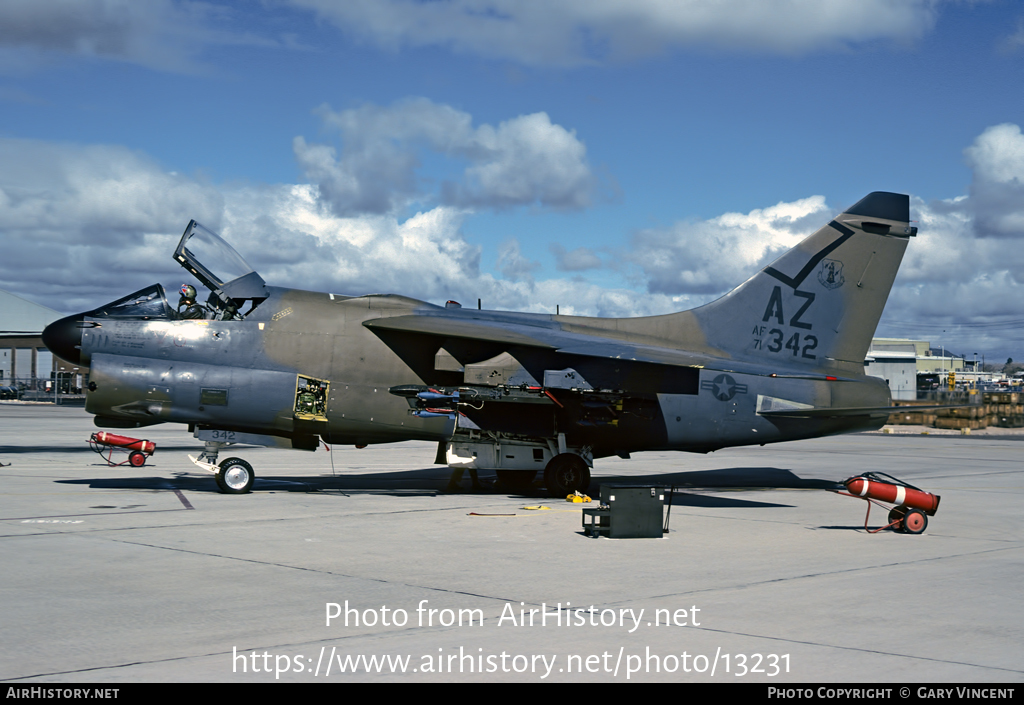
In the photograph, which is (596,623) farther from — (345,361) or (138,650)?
(345,361)

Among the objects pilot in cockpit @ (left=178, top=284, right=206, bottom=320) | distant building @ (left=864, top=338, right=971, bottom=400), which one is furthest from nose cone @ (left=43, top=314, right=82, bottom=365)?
distant building @ (left=864, top=338, right=971, bottom=400)

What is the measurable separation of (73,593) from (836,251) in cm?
1648

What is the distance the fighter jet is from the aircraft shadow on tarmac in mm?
1086

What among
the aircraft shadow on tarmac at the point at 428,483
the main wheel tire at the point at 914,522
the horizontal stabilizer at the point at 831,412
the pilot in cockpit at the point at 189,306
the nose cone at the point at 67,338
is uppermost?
the pilot in cockpit at the point at 189,306

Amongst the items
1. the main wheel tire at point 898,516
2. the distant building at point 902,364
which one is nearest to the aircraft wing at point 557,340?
the main wheel tire at point 898,516

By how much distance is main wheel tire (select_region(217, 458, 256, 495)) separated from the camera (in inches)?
680

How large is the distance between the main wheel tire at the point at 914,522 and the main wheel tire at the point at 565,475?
623 cm

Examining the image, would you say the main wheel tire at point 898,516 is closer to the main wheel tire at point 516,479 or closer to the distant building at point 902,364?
the main wheel tire at point 516,479

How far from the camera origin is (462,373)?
17.8 m

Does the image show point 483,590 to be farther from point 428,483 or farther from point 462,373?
point 428,483

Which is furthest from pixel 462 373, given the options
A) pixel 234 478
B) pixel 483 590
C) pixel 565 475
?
pixel 483 590

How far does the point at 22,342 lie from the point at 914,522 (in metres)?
105

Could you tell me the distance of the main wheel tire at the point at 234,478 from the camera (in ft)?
56.6
